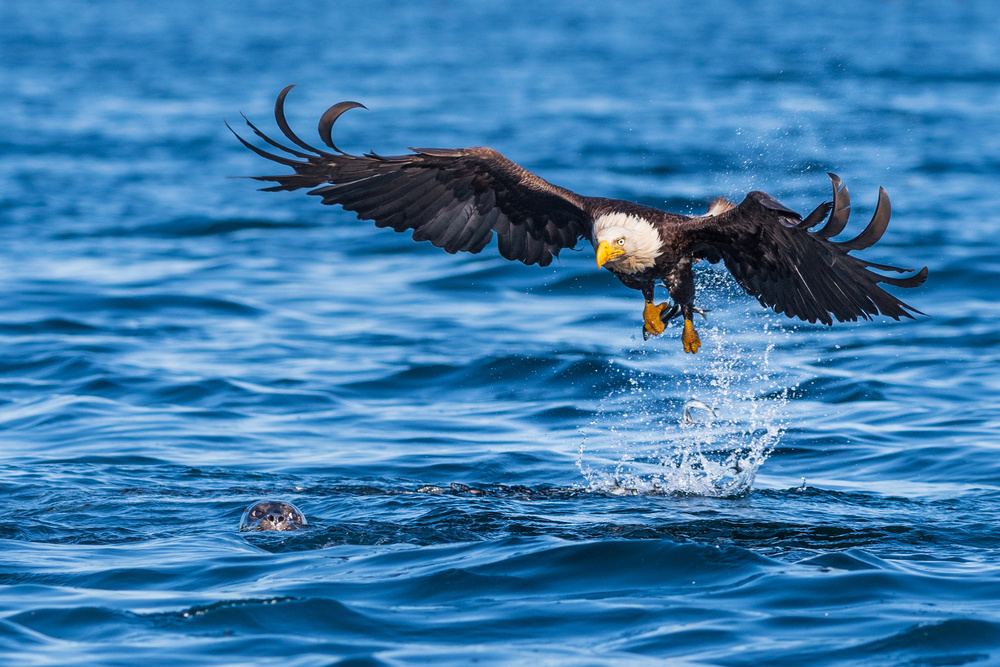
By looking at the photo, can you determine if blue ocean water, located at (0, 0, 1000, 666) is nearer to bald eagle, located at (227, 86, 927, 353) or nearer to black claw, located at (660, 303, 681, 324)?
black claw, located at (660, 303, 681, 324)

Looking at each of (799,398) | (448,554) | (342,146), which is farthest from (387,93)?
(448,554)

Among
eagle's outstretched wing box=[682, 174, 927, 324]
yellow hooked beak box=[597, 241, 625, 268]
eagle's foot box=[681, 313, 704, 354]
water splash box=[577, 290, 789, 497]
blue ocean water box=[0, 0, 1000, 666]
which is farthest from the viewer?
water splash box=[577, 290, 789, 497]

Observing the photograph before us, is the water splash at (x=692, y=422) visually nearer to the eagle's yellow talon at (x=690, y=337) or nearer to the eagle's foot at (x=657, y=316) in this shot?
the eagle's yellow talon at (x=690, y=337)

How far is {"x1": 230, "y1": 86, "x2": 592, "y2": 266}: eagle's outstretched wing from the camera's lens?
277 inches

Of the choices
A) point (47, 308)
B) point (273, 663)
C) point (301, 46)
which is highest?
point (301, 46)

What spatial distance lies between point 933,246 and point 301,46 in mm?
25883

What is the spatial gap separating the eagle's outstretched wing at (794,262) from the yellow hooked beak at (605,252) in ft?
1.36

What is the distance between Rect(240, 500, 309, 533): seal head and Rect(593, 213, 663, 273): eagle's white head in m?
1.99

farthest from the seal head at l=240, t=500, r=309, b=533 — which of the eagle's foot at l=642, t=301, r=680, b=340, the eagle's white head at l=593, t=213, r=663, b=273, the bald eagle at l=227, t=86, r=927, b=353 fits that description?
the eagle's foot at l=642, t=301, r=680, b=340

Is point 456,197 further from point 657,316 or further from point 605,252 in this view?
point 657,316

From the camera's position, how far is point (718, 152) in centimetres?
1898

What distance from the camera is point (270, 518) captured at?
256 inches

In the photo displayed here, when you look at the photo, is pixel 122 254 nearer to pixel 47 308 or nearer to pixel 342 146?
pixel 47 308

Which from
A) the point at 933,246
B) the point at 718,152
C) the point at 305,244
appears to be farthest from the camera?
the point at 718,152
